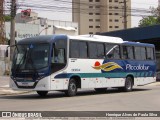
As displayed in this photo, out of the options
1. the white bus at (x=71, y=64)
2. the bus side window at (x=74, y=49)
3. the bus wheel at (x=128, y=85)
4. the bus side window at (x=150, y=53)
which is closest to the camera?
the white bus at (x=71, y=64)

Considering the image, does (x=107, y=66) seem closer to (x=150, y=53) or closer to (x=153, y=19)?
(x=150, y=53)

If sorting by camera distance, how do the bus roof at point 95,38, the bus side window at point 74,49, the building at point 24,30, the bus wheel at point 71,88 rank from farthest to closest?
the building at point 24,30 → the bus roof at point 95,38 → the bus side window at point 74,49 → the bus wheel at point 71,88

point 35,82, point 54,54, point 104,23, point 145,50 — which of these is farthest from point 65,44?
point 104,23

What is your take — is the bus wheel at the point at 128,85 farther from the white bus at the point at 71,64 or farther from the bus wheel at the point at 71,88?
the bus wheel at the point at 71,88

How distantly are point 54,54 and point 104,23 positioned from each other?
123m

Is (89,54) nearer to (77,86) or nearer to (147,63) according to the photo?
(77,86)

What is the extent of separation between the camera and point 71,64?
22359mm

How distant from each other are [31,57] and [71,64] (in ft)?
7.05

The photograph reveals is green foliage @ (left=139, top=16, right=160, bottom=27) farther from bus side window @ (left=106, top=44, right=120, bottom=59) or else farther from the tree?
bus side window @ (left=106, top=44, right=120, bottom=59)

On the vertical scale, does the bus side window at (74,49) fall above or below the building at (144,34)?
above

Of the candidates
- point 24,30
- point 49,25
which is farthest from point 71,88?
point 49,25

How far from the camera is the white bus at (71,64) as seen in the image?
21219mm

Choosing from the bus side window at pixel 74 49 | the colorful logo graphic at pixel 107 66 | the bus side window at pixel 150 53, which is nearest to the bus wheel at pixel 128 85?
the colorful logo graphic at pixel 107 66

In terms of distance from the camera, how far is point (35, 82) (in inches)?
829
